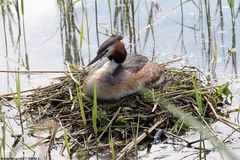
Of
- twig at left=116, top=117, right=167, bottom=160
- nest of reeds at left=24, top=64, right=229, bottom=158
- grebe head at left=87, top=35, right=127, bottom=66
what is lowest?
twig at left=116, top=117, right=167, bottom=160

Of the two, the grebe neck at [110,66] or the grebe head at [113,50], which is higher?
the grebe head at [113,50]

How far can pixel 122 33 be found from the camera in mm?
7234

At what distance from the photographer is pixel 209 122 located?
5203mm

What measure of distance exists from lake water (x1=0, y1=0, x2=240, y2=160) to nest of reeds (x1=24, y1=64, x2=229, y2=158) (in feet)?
1.35

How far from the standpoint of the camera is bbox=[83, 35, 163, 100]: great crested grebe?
539 centimetres

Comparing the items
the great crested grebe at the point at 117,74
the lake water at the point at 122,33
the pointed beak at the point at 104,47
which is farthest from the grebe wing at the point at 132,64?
the lake water at the point at 122,33

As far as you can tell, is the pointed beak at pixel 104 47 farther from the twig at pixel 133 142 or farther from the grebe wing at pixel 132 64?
the twig at pixel 133 142

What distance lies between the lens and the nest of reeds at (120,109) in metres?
4.94

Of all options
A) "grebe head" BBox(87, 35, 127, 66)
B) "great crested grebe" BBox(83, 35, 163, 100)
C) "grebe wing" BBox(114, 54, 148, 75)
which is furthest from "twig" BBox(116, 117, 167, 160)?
"grebe head" BBox(87, 35, 127, 66)

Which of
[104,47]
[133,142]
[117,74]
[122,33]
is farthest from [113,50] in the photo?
[122,33]

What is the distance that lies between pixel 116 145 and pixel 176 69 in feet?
5.17

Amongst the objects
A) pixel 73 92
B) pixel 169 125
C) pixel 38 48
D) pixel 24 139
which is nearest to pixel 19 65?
pixel 38 48

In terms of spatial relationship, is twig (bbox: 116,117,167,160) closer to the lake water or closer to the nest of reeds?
the nest of reeds

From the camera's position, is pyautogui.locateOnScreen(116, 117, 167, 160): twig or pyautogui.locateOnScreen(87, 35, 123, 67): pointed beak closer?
pyautogui.locateOnScreen(116, 117, 167, 160): twig
